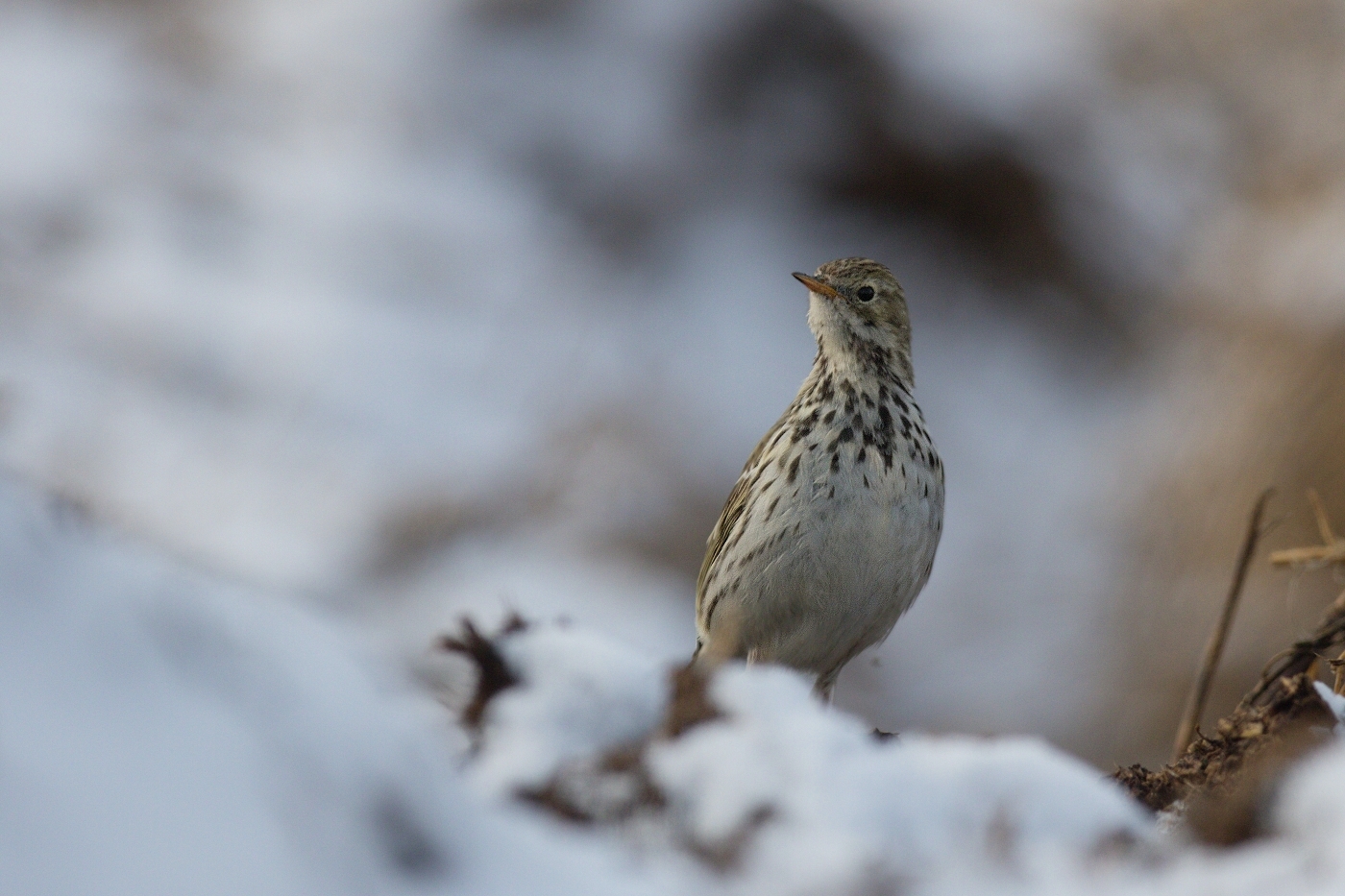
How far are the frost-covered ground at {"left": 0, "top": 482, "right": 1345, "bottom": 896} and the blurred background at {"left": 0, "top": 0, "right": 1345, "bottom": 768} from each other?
22.8 ft

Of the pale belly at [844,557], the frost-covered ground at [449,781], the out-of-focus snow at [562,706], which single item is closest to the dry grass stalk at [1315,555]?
the pale belly at [844,557]

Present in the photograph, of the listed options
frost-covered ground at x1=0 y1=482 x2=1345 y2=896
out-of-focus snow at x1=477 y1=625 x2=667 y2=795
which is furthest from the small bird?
out-of-focus snow at x1=477 y1=625 x2=667 y2=795

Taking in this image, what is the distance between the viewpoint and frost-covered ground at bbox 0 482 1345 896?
1.64 m

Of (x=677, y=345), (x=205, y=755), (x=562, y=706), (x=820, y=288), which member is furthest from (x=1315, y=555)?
(x=677, y=345)

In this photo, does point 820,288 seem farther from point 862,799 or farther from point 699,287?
point 699,287

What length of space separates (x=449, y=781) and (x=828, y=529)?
137 inches

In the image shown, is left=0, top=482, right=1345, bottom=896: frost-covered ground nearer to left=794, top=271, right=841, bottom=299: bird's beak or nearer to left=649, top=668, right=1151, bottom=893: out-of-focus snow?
left=649, top=668, right=1151, bottom=893: out-of-focus snow

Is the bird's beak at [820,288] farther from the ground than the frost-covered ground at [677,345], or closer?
closer

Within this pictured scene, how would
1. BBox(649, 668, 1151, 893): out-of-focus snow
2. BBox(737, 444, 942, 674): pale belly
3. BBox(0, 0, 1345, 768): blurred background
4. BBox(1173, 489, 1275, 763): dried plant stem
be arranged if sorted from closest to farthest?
BBox(649, 668, 1151, 893): out-of-focus snow → BBox(1173, 489, 1275, 763): dried plant stem → BBox(737, 444, 942, 674): pale belly → BBox(0, 0, 1345, 768): blurred background

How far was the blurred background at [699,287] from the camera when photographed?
1076cm

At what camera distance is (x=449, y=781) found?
1931 mm

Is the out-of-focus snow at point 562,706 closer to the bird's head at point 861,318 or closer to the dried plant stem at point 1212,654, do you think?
the dried plant stem at point 1212,654

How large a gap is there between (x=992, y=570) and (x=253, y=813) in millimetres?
11440

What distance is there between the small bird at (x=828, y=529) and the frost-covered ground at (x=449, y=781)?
2.95 meters
